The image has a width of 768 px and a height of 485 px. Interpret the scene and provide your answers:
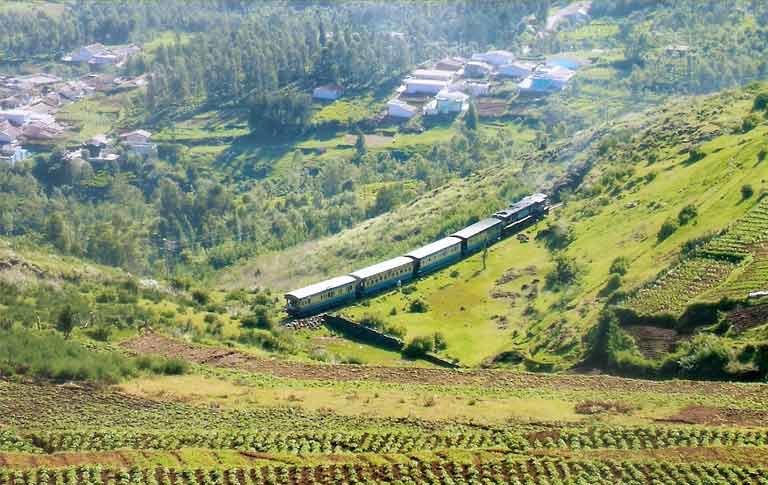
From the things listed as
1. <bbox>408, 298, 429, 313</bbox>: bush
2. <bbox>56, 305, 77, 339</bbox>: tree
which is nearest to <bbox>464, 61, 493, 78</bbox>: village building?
<bbox>408, 298, 429, 313</bbox>: bush

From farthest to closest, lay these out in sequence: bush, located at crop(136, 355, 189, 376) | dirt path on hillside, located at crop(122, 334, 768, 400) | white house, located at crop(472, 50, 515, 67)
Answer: white house, located at crop(472, 50, 515, 67) < bush, located at crop(136, 355, 189, 376) < dirt path on hillside, located at crop(122, 334, 768, 400)

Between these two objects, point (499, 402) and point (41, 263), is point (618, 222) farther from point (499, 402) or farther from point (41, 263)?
point (41, 263)

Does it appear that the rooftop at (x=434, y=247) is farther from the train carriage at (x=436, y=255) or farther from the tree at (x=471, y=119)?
the tree at (x=471, y=119)

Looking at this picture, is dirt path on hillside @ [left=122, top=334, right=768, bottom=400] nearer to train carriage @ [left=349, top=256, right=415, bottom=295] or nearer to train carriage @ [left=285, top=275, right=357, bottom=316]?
train carriage @ [left=285, top=275, right=357, bottom=316]

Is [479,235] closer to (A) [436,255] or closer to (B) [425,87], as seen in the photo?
(A) [436,255]

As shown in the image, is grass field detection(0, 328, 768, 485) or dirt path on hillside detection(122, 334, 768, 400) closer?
grass field detection(0, 328, 768, 485)

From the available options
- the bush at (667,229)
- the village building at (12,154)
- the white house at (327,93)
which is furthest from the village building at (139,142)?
the bush at (667,229)

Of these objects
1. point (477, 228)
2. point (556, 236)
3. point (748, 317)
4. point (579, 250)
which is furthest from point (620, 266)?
point (477, 228)
